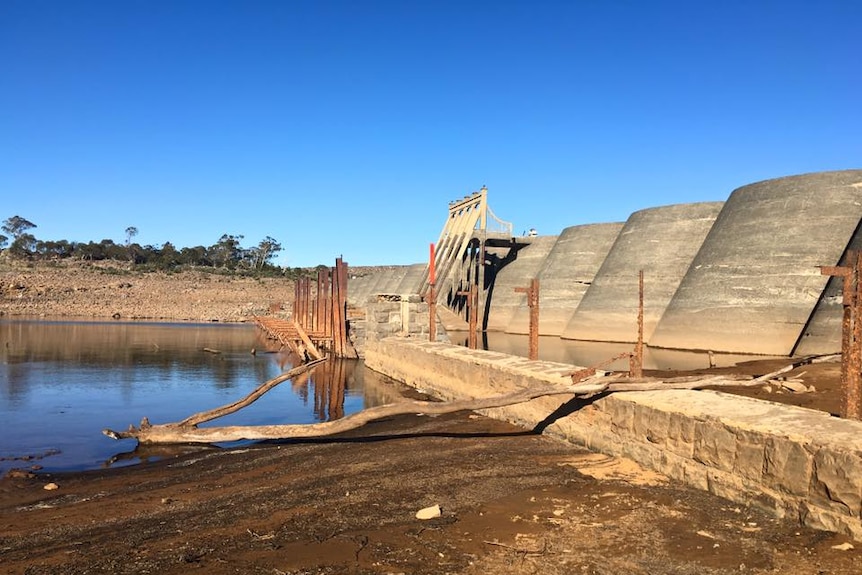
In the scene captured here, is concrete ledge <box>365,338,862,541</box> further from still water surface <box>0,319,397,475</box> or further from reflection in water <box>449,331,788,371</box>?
reflection in water <box>449,331,788,371</box>

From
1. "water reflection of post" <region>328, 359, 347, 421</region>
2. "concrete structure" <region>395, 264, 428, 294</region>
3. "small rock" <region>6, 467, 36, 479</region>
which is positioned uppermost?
"concrete structure" <region>395, 264, 428, 294</region>

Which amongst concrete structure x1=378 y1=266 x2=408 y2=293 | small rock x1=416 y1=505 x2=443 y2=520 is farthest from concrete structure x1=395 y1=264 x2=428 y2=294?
small rock x1=416 y1=505 x2=443 y2=520

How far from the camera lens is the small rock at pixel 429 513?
4.95 meters

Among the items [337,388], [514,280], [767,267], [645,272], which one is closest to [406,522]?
[337,388]

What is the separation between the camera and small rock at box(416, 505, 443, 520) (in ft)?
16.2

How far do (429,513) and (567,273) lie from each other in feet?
108

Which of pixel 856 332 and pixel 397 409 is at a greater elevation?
pixel 856 332

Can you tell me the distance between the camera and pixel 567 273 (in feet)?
122

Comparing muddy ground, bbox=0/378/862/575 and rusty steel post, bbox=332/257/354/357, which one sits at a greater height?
rusty steel post, bbox=332/257/354/357

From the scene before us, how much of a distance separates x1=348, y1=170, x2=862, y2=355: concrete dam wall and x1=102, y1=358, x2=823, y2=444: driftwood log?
13277mm

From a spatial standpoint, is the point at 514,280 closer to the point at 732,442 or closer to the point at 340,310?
the point at 340,310

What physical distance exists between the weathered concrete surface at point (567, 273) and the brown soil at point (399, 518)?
27203 millimetres

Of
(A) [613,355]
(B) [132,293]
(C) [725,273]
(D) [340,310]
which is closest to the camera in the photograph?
(D) [340,310]

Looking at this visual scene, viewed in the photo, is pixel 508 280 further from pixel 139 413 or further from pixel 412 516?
pixel 412 516
